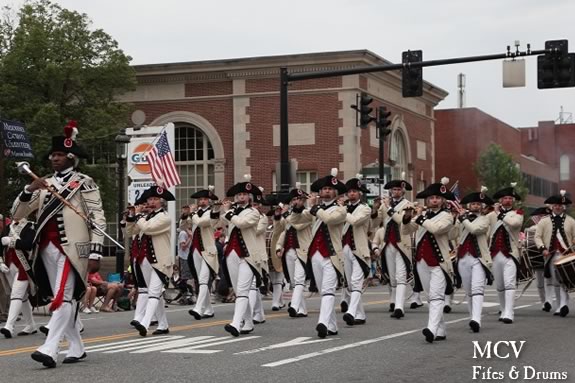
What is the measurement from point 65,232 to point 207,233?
23.4 ft

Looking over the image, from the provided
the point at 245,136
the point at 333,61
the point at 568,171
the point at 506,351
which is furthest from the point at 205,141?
the point at 568,171

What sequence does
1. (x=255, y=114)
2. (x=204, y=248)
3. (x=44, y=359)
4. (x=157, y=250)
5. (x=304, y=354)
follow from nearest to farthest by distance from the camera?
(x=44, y=359), (x=304, y=354), (x=157, y=250), (x=204, y=248), (x=255, y=114)

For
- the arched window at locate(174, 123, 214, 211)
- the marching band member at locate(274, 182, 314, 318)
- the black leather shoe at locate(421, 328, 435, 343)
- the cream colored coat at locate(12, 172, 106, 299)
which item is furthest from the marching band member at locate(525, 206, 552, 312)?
the arched window at locate(174, 123, 214, 211)

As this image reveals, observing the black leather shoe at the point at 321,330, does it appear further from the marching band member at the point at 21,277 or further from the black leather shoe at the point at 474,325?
the marching band member at the point at 21,277

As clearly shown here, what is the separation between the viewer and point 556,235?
1903 centimetres

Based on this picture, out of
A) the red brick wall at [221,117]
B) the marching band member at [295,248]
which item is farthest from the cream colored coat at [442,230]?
the red brick wall at [221,117]

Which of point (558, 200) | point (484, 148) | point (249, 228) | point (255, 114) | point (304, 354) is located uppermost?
point (255, 114)

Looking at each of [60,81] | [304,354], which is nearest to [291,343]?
[304,354]

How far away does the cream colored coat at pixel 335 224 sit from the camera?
15117 millimetres

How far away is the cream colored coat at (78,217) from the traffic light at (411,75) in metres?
13.4

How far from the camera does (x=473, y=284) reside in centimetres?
1546

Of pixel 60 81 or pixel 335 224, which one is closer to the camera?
pixel 335 224

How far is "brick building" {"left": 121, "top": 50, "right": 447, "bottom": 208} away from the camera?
41875 millimetres

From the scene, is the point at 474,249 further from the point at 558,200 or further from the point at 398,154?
the point at 398,154
